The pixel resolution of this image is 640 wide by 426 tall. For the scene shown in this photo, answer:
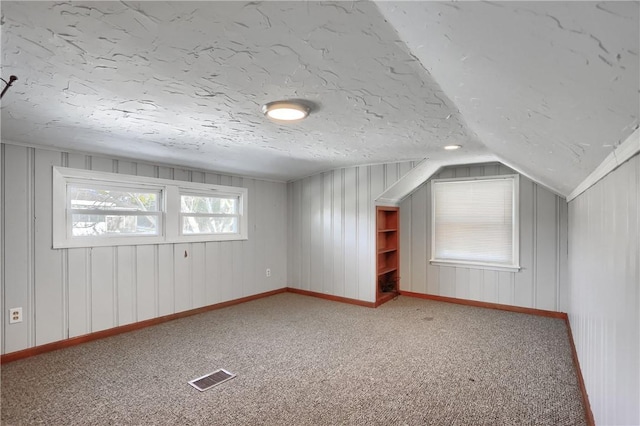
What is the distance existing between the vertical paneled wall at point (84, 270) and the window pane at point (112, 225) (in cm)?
19

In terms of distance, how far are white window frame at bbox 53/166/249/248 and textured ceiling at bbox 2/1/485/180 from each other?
45cm

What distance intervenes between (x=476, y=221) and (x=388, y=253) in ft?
4.64

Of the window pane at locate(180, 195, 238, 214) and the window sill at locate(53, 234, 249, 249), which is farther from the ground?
the window pane at locate(180, 195, 238, 214)

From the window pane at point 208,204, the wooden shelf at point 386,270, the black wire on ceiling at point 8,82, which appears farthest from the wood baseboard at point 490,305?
the black wire on ceiling at point 8,82

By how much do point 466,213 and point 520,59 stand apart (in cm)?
426

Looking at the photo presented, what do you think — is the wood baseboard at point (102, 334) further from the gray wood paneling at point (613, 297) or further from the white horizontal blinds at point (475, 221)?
the gray wood paneling at point (613, 297)

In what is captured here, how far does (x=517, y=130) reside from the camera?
161cm

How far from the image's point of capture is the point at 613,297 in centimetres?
149

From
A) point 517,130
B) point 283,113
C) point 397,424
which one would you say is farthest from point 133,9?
point 397,424

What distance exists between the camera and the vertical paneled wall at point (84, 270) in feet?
9.68

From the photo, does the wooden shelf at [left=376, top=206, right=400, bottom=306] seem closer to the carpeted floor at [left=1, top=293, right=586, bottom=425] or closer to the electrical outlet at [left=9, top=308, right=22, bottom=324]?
the carpeted floor at [left=1, top=293, right=586, bottom=425]

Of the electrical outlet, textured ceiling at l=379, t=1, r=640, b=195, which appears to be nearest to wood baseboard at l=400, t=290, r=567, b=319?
textured ceiling at l=379, t=1, r=640, b=195

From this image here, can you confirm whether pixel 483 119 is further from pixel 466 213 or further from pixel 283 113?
pixel 466 213

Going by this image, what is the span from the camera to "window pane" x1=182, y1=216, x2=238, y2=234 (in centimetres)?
438
